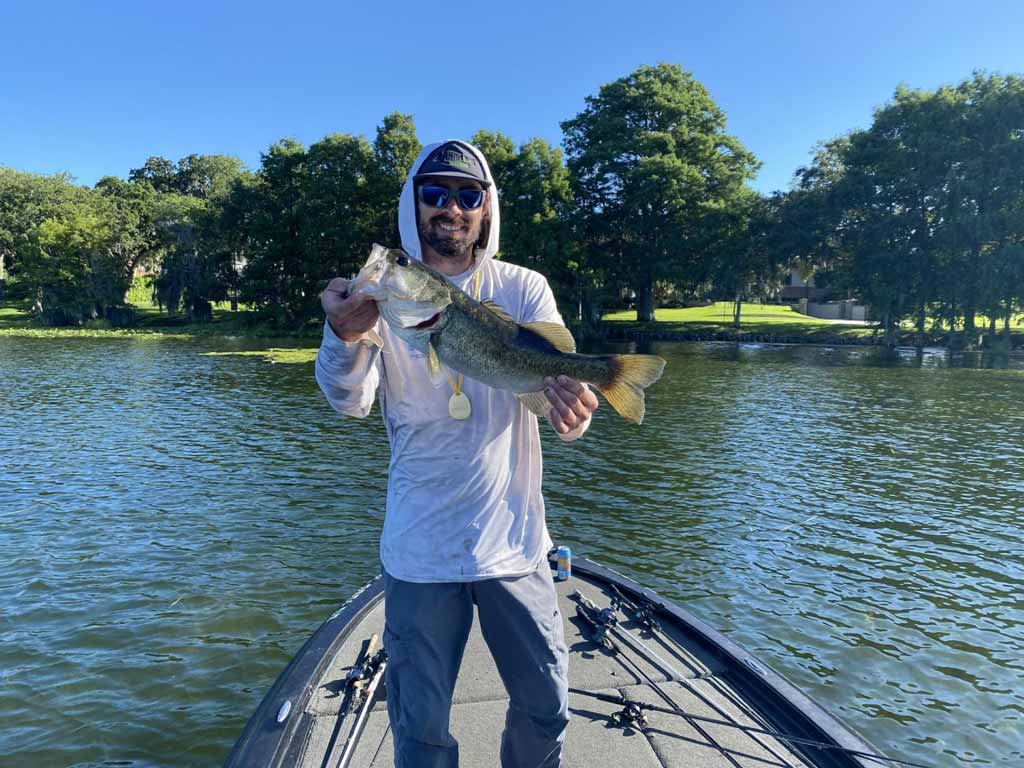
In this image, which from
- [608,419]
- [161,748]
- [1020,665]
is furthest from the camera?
[608,419]

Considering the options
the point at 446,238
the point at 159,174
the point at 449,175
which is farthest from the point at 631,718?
the point at 159,174

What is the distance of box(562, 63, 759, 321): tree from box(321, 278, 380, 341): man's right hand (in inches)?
2470

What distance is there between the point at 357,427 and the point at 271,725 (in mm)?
18092

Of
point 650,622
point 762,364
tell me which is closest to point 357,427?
point 650,622

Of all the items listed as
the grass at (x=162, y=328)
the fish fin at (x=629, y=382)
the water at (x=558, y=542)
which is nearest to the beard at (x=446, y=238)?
the fish fin at (x=629, y=382)

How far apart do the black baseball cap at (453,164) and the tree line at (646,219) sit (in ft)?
187

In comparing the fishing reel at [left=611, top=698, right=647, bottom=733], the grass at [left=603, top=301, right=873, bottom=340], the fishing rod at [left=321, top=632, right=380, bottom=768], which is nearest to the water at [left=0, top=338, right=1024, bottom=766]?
the fishing rod at [left=321, top=632, right=380, bottom=768]

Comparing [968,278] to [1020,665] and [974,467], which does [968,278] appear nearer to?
[974,467]

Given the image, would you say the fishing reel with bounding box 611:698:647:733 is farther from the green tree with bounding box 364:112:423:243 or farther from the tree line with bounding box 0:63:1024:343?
the green tree with bounding box 364:112:423:243

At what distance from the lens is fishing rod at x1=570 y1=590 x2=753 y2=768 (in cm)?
478

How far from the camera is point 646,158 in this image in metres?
61.8

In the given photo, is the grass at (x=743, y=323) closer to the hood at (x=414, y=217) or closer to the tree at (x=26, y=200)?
the hood at (x=414, y=217)

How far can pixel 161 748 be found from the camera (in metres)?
6.75

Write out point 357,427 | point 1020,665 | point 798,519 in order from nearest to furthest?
point 1020,665 < point 798,519 < point 357,427
